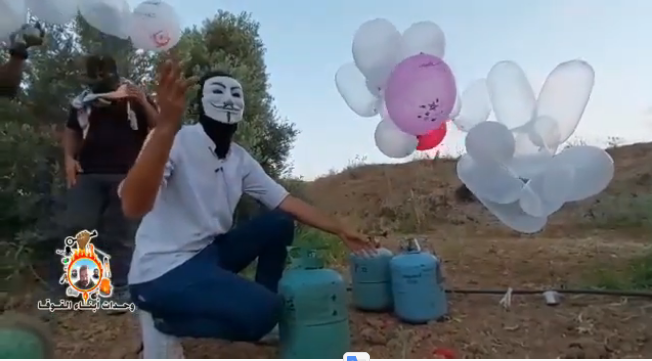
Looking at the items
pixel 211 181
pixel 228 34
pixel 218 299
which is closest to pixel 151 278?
pixel 218 299

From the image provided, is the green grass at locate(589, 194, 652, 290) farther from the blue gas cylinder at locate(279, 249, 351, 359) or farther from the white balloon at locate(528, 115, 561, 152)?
the blue gas cylinder at locate(279, 249, 351, 359)

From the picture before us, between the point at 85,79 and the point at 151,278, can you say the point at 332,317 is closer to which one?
the point at 151,278

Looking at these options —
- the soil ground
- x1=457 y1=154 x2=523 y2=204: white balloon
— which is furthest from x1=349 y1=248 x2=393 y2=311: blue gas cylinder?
x1=457 y1=154 x2=523 y2=204: white balloon

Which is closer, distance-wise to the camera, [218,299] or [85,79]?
[218,299]

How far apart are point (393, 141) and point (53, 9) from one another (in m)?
1.54

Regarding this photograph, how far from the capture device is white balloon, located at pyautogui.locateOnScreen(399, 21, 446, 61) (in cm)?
266

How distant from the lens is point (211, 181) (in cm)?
191

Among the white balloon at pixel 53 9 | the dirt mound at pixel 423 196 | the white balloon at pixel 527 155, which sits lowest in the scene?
the dirt mound at pixel 423 196

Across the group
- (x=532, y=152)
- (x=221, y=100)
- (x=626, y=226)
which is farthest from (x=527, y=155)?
(x=626, y=226)

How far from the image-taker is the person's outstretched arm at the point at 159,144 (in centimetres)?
146

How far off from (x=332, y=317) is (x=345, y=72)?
1227 mm

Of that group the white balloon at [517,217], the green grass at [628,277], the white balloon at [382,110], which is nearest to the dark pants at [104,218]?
the white balloon at [382,110]

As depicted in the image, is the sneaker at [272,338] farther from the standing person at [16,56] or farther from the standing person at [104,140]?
the standing person at [16,56]

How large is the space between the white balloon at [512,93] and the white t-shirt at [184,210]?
1096mm
